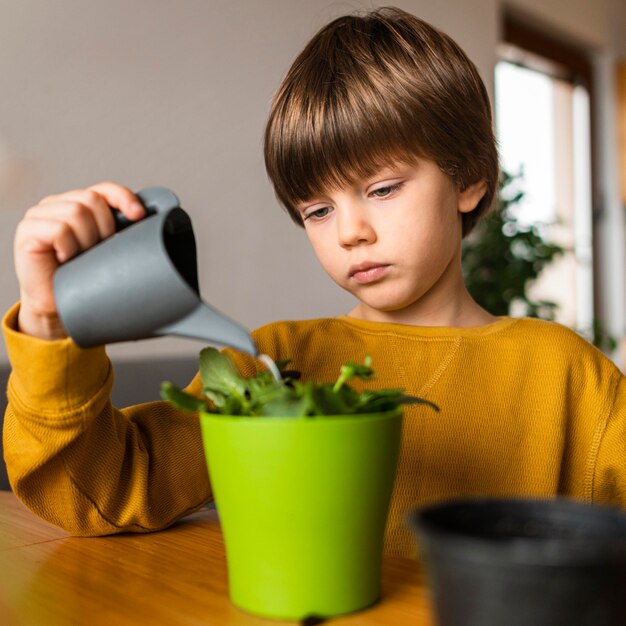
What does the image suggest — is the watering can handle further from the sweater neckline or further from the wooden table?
the sweater neckline

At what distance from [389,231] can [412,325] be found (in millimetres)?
178

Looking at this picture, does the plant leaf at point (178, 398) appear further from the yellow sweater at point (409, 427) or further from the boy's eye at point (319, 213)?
the boy's eye at point (319, 213)

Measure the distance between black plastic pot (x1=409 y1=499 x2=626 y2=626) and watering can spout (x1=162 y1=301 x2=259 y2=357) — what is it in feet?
0.60

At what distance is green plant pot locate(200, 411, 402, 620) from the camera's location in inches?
17.2

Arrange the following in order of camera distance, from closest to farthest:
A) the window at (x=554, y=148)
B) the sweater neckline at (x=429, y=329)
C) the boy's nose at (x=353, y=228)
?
the boy's nose at (x=353, y=228), the sweater neckline at (x=429, y=329), the window at (x=554, y=148)

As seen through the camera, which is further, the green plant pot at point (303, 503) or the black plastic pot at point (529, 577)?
the green plant pot at point (303, 503)

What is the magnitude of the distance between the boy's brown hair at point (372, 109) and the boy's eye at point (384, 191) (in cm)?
2

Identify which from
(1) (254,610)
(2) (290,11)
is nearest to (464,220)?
(1) (254,610)

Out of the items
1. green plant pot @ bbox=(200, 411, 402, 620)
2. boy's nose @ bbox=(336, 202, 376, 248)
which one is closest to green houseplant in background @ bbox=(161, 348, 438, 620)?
green plant pot @ bbox=(200, 411, 402, 620)

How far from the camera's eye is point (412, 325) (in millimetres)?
977

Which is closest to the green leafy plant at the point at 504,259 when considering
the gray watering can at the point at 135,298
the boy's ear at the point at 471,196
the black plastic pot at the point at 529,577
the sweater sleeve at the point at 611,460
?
the boy's ear at the point at 471,196

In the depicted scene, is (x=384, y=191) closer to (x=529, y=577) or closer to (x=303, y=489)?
(x=303, y=489)

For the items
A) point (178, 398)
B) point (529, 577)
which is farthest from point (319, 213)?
point (529, 577)

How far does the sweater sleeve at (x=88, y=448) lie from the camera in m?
0.60
